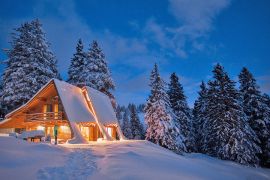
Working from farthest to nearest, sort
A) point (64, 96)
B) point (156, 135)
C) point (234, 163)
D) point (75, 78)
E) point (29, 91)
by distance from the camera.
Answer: point (75, 78) → point (156, 135) → point (29, 91) → point (234, 163) → point (64, 96)

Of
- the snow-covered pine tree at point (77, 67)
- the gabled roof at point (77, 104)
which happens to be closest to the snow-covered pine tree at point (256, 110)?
the gabled roof at point (77, 104)

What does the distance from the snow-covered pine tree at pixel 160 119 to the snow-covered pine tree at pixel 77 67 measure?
37.7 feet

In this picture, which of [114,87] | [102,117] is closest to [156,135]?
[102,117]

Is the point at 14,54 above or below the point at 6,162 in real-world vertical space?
above

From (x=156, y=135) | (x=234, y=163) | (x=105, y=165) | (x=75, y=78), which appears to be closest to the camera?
(x=105, y=165)

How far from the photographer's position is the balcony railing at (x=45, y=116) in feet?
74.2

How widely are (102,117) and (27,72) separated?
39.7 ft

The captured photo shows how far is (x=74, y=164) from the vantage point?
Answer: 351 inches

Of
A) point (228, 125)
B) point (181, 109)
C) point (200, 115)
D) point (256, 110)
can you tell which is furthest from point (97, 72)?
point (256, 110)

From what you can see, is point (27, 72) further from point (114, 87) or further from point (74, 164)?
point (74, 164)

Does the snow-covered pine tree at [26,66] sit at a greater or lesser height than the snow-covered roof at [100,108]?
greater

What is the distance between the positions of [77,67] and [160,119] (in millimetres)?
17194

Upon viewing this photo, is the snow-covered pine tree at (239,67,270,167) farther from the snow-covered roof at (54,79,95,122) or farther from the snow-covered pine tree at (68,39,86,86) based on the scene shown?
the snow-covered pine tree at (68,39,86,86)

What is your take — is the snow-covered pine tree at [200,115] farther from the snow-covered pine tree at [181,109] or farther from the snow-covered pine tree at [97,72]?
the snow-covered pine tree at [97,72]
